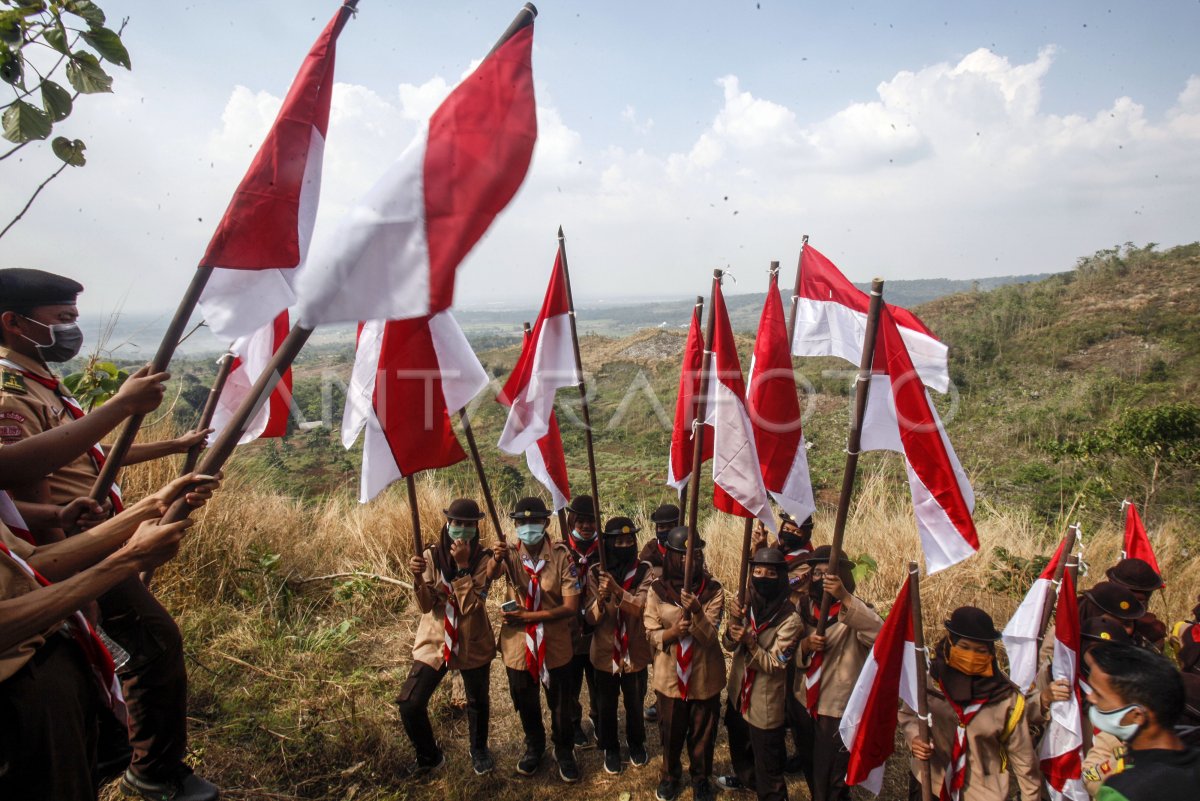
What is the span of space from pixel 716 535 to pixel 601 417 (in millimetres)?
16484

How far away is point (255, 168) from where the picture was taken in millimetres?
2645

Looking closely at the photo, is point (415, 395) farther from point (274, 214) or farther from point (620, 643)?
point (620, 643)

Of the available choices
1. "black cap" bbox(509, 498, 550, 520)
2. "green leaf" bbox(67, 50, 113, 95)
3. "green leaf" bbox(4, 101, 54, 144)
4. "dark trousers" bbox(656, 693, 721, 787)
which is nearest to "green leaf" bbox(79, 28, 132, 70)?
"green leaf" bbox(67, 50, 113, 95)

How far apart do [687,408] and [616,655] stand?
1938 millimetres

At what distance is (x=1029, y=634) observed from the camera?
3.84 m

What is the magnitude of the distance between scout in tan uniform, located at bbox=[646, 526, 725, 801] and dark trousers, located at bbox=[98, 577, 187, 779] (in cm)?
274

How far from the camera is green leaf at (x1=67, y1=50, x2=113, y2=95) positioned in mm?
2316

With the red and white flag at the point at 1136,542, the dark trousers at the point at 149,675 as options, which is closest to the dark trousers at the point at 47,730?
the dark trousers at the point at 149,675

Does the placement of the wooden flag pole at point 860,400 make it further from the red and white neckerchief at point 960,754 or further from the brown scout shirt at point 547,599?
the brown scout shirt at point 547,599

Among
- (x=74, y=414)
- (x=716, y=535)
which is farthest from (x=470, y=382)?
(x=716, y=535)

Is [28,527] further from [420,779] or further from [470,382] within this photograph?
[420,779]

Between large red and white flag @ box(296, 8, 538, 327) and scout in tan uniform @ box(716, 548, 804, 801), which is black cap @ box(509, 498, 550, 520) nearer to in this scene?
scout in tan uniform @ box(716, 548, 804, 801)

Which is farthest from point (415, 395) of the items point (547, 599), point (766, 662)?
point (766, 662)

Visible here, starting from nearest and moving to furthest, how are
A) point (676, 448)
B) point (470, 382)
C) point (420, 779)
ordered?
point (470, 382), point (420, 779), point (676, 448)
